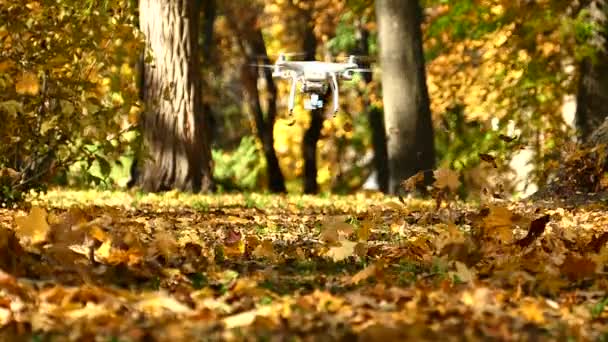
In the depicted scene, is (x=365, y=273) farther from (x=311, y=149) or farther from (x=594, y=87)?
(x=311, y=149)

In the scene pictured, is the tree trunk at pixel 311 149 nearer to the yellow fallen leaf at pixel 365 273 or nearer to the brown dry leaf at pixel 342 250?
the brown dry leaf at pixel 342 250

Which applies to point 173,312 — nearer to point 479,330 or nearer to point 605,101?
point 479,330

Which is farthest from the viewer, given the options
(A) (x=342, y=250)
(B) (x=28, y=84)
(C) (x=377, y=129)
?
(C) (x=377, y=129)

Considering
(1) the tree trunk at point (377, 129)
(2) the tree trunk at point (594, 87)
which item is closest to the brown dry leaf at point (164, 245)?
(2) the tree trunk at point (594, 87)

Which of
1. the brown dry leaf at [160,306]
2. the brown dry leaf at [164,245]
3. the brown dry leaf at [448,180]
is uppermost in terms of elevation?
the brown dry leaf at [448,180]

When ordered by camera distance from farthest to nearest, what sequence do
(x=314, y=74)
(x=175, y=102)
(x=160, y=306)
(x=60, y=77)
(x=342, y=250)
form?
(x=175, y=102) → (x=314, y=74) → (x=60, y=77) → (x=342, y=250) → (x=160, y=306)

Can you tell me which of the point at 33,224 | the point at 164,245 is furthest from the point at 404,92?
the point at 33,224

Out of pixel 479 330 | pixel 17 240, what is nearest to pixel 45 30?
pixel 17 240
